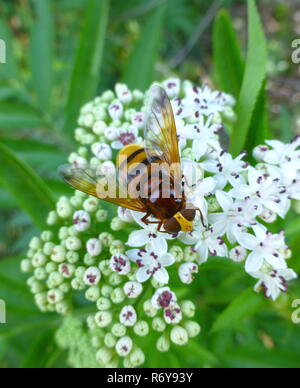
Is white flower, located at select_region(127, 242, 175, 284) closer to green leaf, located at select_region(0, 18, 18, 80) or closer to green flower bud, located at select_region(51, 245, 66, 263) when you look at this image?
green flower bud, located at select_region(51, 245, 66, 263)

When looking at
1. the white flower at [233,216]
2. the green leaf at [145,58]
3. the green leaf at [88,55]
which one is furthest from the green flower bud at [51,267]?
the green leaf at [145,58]

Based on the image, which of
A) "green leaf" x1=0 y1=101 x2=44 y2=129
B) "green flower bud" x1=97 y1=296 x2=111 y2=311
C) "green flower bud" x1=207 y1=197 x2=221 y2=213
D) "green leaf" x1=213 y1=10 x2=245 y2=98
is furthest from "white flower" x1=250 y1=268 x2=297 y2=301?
"green leaf" x1=0 y1=101 x2=44 y2=129

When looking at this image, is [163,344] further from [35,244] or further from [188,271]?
[35,244]

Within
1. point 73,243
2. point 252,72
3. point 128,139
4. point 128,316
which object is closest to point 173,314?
point 128,316

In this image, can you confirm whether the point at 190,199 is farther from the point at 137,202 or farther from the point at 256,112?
the point at 256,112

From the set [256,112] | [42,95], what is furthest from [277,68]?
[256,112]

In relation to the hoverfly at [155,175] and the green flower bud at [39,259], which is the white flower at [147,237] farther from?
the green flower bud at [39,259]
